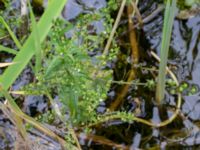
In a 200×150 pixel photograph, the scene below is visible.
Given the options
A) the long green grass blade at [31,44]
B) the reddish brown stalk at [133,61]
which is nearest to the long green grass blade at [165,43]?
the reddish brown stalk at [133,61]

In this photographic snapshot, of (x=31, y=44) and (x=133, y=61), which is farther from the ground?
(x=31, y=44)

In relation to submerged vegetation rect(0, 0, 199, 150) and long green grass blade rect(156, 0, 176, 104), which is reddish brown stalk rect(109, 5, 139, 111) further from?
long green grass blade rect(156, 0, 176, 104)

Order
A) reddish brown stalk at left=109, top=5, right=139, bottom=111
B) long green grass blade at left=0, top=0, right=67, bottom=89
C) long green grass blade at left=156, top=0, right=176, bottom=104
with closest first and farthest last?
long green grass blade at left=0, top=0, right=67, bottom=89, long green grass blade at left=156, top=0, right=176, bottom=104, reddish brown stalk at left=109, top=5, right=139, bottom=111

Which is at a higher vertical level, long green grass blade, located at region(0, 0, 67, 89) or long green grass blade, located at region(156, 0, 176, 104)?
long green grass blade, located at region(0, 0, 67, 89)

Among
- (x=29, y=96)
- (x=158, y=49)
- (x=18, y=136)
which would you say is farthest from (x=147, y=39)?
(x=18, y=136)

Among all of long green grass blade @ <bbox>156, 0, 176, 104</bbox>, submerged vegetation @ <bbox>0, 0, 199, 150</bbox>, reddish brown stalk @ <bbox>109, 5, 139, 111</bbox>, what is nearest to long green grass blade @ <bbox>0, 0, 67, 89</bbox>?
submerged vegetation @ <bbox>0, 0, 199, 150</bbox>

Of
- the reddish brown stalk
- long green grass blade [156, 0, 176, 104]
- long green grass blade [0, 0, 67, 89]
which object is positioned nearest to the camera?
long green grass blade [0, 0, 67, 89]

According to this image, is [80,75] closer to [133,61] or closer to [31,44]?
[31,44]

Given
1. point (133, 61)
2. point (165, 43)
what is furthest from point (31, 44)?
point (133, 61)
